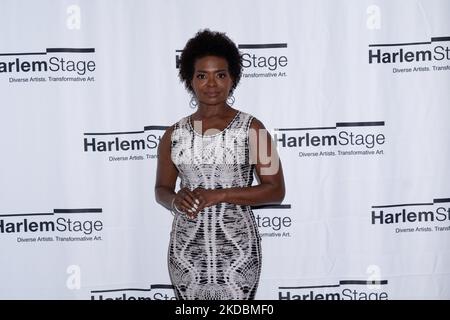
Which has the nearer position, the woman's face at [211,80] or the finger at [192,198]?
the finger at [192,198]

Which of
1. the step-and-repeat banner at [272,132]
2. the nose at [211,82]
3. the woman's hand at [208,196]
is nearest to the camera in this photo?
the woman's hand at [208,196]

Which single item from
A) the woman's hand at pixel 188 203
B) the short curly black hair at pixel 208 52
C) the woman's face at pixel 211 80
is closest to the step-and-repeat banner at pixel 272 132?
the short curly black hair at pixel 208 52

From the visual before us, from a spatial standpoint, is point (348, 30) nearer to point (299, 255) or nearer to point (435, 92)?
point (435, 92)

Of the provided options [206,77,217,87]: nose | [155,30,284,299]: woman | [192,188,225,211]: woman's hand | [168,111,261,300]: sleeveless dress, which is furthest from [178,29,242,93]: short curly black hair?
[192,188,225,211]: woman's hand

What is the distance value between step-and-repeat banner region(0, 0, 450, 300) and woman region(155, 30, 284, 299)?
2.35ft

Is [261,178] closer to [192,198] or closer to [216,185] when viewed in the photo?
[216,185]

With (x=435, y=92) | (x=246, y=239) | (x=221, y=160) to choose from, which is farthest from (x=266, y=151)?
(x=435, y=92)

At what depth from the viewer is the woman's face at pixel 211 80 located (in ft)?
8.75

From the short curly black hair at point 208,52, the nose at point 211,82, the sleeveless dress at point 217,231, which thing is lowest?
the sleeveless dress at point 217,231

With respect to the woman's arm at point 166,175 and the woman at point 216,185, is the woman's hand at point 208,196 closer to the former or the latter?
the woman at point 216,185

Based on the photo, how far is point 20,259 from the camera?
3516 mm

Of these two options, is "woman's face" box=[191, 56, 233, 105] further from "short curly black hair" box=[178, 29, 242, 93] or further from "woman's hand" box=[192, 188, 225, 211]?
"woman's hand" box=[192, 188, 225, 211]

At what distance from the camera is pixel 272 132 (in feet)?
11.4

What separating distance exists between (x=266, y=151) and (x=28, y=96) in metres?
1.58
